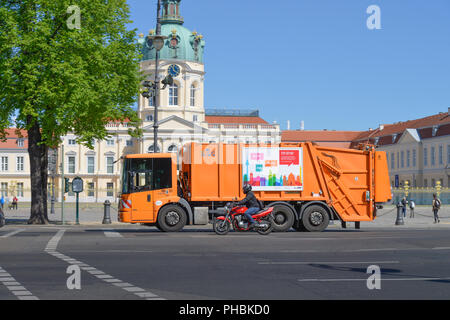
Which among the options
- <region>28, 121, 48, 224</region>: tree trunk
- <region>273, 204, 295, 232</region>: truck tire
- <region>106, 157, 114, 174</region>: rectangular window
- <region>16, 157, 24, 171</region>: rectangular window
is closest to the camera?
<region>273, 204, 295, 232</region>: truck tire

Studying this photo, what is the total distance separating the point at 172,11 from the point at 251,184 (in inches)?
3583

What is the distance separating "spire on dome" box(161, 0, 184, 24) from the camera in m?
112

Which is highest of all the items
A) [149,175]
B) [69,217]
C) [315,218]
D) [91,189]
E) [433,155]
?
[433,155]

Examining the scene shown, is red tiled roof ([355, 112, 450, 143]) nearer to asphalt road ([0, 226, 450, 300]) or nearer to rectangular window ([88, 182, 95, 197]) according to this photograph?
rectangular window ([88, 182, 95, 197])

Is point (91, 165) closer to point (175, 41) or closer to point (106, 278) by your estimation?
point (175, 41)

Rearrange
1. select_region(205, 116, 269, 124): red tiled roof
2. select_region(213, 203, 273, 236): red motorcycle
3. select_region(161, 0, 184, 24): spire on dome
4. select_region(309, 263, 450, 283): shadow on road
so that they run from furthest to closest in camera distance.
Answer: select_region(205, 116, 269, 124): red tiled roof < select_region(161, 0, 184, 24): spire on dome < select_region(213, 203, 273, 236): red motorcycle < select_region(309, 263, 450, 283): shadow on road

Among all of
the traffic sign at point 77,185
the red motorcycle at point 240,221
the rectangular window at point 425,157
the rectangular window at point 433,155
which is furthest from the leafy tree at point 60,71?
the rectangular window at point 425,157

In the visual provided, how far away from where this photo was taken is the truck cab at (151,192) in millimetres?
25656

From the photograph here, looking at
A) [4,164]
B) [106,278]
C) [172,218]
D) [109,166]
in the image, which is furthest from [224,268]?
[4,164]

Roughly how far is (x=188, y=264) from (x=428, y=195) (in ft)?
209

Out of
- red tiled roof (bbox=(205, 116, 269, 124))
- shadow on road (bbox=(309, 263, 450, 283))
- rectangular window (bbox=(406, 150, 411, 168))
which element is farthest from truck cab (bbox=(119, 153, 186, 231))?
red tiled roof (bbox=(205, 116, 269, 124))

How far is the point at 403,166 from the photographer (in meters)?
113

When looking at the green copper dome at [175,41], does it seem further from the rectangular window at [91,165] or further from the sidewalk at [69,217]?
the sidewalk at [69,217]

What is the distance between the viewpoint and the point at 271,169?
2602 cm
